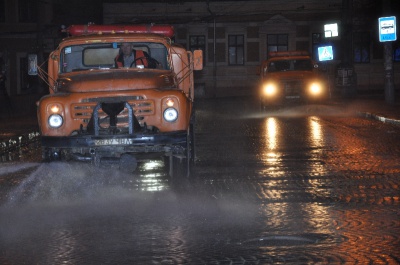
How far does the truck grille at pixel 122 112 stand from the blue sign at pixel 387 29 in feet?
72.9

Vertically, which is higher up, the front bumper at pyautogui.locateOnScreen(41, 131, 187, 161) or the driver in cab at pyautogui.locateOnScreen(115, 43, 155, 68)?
the driver in cab at pyautogui.locateOnScreen(115, 43, 155, 68)

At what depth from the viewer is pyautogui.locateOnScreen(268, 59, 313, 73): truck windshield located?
32.8 meters

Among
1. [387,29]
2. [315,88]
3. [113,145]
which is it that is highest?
[387,29]

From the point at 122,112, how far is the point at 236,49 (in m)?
50.4

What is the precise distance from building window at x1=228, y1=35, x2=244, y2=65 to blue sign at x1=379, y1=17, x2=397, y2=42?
2931 centimetres

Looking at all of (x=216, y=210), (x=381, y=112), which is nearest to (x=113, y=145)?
(x=216, y=210)

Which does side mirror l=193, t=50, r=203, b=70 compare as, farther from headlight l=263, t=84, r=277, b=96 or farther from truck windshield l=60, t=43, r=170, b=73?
headlight l=263, t=84, r=277, b=96

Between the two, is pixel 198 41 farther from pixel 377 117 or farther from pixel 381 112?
pixel 377 117

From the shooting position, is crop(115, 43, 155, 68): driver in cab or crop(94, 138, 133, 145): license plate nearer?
crop(94, 138, 133, 145): license plate

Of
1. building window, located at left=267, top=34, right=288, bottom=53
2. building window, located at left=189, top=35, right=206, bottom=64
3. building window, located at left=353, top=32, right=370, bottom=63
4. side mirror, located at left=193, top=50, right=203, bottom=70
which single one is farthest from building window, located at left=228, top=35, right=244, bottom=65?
side mirror, located at left=193, top=50, right=203, bottom=70

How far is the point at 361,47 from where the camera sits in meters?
63.2

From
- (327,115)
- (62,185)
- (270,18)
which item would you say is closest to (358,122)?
(327,115)

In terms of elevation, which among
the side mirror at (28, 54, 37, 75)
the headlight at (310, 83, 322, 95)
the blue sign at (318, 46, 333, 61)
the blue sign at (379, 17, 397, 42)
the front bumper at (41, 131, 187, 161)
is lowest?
the front bumper at (41, 131, 187, 161)

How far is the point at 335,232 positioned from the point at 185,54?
6524 millimetres
